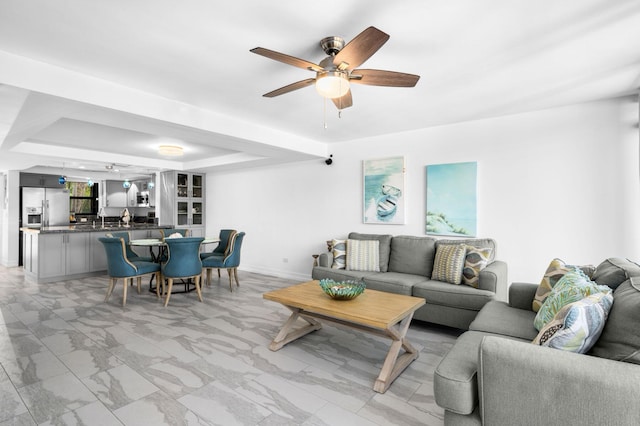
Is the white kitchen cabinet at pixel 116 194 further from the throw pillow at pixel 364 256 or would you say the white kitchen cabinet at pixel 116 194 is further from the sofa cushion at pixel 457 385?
the sofa cushion at pixel 457 385

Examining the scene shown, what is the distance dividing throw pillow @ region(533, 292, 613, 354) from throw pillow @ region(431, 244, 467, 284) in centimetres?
205

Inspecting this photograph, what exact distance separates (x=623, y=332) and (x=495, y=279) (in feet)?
6.01

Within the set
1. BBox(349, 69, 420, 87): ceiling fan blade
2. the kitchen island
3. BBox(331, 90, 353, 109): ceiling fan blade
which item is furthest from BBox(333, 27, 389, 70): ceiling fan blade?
the kitchen island

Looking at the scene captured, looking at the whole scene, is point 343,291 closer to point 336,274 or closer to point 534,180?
point 336,274

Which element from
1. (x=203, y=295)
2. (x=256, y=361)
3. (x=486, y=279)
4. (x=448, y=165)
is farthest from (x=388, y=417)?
(x=203, y=295)

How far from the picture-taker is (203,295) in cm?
493

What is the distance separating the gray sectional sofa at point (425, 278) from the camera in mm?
3258

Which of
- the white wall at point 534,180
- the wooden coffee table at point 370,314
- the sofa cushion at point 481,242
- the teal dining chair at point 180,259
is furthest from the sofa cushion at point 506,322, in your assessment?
the teal dining chair at point 180,259

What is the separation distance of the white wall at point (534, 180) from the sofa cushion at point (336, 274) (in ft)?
3.65

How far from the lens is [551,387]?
1.34 meters

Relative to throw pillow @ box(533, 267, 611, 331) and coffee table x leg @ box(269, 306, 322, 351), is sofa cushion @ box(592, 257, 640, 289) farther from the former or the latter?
coffee table x leg @ box(269, 306, 322, 351)

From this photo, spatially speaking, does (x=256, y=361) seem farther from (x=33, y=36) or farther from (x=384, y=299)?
(x=33, y=36)

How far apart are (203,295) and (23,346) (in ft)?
7.08

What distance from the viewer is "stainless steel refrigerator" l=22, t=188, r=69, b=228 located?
7.64m
